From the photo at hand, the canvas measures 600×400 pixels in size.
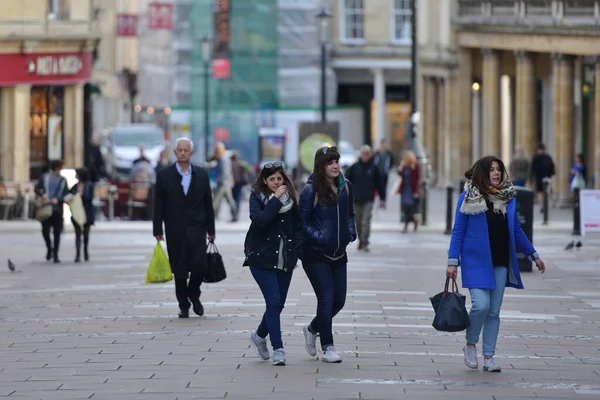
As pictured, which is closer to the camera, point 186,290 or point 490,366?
point 490,366

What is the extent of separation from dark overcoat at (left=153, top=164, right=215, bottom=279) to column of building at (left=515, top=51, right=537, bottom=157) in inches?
1192

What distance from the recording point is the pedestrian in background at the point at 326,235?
1279 centimetres

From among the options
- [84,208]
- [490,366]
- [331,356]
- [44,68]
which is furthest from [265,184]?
[44,68]

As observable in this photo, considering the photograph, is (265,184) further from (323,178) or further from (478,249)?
(478,249)

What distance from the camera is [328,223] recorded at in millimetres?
12844

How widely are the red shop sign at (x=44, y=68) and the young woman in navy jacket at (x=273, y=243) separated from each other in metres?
28.7

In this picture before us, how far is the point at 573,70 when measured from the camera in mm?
41750

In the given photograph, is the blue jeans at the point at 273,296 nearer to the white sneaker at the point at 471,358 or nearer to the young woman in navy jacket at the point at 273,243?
the young woman in navy jacket at the point at 273,243

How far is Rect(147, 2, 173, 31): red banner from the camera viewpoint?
219 feet

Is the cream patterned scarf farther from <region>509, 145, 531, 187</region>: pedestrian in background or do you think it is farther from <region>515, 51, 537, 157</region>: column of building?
<region>515, 51, 537, 157</region>: column of building

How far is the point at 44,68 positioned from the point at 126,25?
83.7ft

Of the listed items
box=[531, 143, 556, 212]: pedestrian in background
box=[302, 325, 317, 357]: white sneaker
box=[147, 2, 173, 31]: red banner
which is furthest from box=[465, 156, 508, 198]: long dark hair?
box=[147, 2, 173, 31]: red banner

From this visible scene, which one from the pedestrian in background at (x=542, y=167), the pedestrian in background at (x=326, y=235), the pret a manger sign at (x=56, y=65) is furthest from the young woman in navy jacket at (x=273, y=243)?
the pret a manger sign at (x=56, y=65)

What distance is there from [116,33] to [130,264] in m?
46.1
